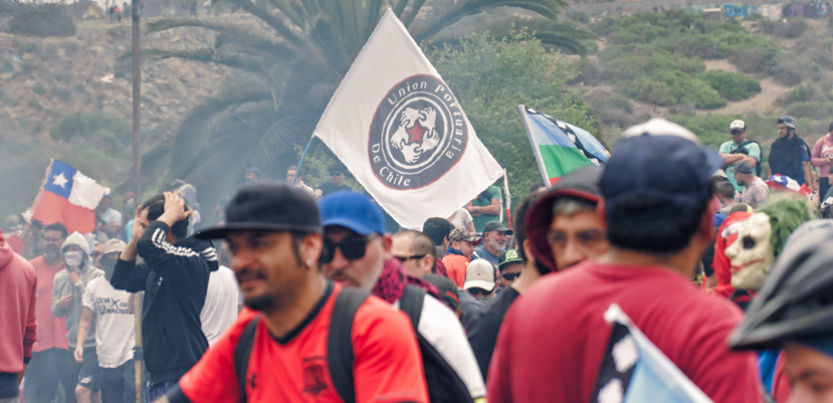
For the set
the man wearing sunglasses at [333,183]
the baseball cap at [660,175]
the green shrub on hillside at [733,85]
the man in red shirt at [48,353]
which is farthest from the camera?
the green shrub on hillside at [733,85]

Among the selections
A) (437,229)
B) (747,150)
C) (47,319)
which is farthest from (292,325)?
(747,150)

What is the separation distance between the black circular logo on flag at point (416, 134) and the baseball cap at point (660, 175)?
6.98 metres

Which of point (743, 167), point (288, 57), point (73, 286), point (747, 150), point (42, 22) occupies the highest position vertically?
point (42, 22)

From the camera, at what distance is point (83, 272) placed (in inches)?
363

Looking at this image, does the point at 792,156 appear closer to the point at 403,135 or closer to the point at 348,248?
the point at 403,135

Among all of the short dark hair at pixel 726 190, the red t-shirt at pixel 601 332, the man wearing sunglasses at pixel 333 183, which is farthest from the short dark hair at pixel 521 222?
the man wearing sunglasses at pixel 333 183

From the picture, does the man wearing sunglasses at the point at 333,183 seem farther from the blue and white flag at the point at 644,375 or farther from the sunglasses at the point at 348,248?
the blue and white flag at the point at 644,375

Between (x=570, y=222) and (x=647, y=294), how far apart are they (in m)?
0.80

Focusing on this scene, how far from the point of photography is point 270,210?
2121 millimetres

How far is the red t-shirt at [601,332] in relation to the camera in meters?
1.44

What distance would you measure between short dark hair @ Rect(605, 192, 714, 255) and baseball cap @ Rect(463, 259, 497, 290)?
3899mm

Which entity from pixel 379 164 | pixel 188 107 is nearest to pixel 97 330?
pixel 379 164

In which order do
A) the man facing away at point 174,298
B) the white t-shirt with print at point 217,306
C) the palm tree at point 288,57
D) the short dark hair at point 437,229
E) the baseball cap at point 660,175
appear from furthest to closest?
the palm tree at point 288,57 < the short dark hair at point 437,229 < the white t-shirt with print at point 217,306 < the man facing away at point 174,298 < the baseball cap at point 660,175

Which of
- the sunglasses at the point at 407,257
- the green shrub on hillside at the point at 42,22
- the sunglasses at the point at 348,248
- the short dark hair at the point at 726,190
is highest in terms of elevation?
the green shrub on hillside at the point at 42,22
